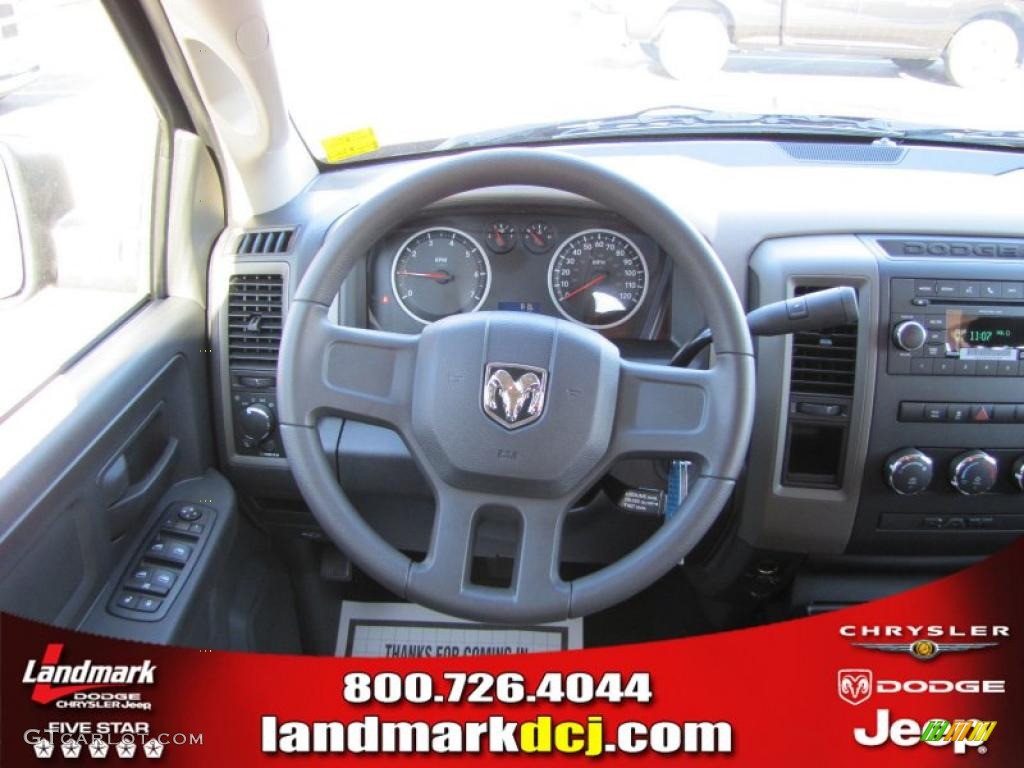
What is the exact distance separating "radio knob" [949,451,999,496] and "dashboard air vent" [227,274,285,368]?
4.83 feet

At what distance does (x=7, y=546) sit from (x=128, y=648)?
26cm

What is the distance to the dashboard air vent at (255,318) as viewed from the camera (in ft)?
6.58

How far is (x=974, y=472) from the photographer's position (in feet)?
5.95

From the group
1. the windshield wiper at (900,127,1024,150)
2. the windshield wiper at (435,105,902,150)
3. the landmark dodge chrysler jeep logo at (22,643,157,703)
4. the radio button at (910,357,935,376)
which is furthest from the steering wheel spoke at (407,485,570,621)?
the windshield wiper at (900,127,1024,150)

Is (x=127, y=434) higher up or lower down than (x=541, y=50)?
lower down

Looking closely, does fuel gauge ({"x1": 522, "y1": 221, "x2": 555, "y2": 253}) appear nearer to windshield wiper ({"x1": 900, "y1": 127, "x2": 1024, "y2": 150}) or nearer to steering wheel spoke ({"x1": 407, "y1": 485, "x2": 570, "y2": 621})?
steering wheel spoke ({"x1": 407, "y1": 485, "x2": 570, "y2": 621})

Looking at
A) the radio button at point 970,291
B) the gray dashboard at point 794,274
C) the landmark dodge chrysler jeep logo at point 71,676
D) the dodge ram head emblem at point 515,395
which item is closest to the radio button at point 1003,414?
the gray dashboard at point 794,274

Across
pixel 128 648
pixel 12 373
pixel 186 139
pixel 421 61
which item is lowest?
pixel 128 648

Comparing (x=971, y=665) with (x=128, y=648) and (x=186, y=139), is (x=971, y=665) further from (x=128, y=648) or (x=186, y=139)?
(x=186, y=139)

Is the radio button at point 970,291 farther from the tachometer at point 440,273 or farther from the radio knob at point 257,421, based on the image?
the radio knob at point 257,421

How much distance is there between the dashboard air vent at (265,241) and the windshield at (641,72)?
0.31 m

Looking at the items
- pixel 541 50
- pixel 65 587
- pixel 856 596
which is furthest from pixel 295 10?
pixel 856 596

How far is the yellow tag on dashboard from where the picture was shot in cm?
223

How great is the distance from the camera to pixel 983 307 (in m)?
1.78
